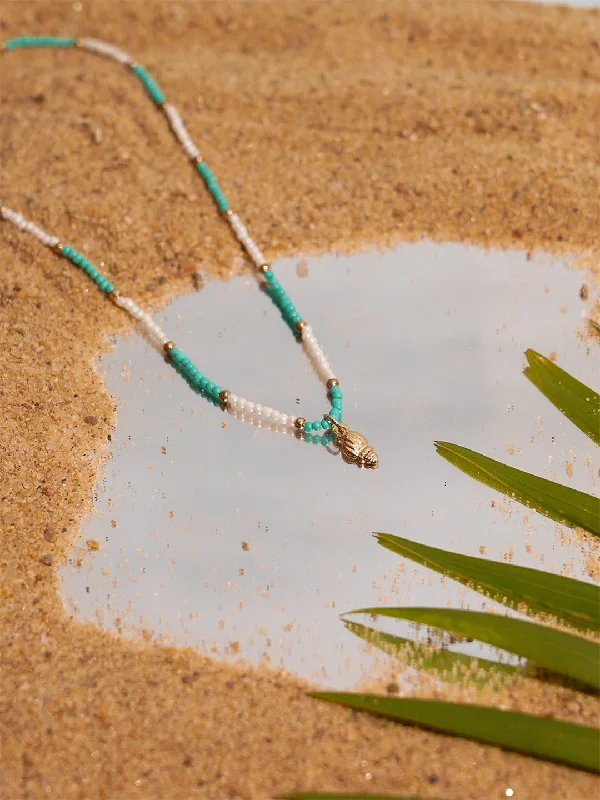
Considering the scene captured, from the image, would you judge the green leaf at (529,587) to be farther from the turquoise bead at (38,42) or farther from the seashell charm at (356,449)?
the turquoise bead at (38,42)

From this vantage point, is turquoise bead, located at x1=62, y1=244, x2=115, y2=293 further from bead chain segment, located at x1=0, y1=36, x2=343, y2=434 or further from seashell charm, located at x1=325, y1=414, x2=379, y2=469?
seashell charm, located at x1=325, y1=414, x2=379, y2=469

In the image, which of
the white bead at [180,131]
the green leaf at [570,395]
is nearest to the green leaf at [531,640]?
the green leaf at [570,395]

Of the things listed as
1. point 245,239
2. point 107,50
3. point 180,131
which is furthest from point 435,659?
point 107,50

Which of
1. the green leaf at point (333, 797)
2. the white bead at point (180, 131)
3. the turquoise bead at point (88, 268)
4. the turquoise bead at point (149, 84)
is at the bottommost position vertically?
the green leaf at point (333, 797)

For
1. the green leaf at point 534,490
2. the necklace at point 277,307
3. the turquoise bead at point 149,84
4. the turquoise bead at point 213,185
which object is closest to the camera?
the green leaf at point 534,490

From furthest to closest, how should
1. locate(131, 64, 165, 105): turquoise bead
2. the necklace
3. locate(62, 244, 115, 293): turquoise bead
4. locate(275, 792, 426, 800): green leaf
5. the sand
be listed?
1. locate(131, 64, 165, 105): turquoise bead
2. locate(62, 244, 115, 293): turquoise bead
3. the necklace
4. the sand
5. locate(275, 792, 426, 800): green leaf

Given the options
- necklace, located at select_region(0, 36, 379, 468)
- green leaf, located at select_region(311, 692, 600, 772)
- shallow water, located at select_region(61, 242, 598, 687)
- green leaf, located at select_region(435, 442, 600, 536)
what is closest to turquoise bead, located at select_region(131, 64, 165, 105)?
necklace, located at select_region(0, 36, 379, 468)

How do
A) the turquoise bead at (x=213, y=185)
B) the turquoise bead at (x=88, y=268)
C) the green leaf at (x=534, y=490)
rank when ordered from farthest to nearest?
1. the turquoise bead at (x=213, y=185)
2. the turquoise bead at (x=88, y=268)
3. the green leaf at (x=534, y=490)

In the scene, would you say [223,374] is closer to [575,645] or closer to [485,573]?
[485,573]
